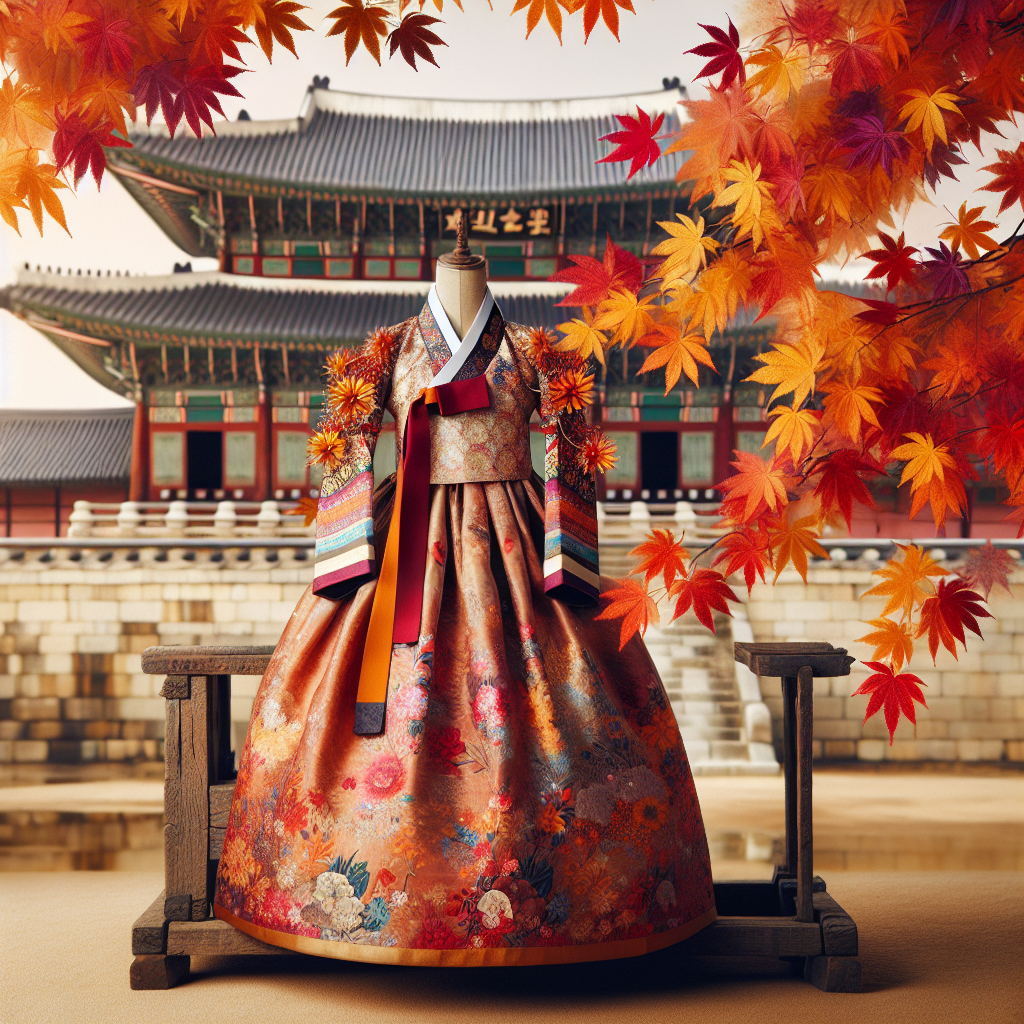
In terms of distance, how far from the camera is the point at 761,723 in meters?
7.54

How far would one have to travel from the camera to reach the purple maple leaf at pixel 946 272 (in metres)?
1.97

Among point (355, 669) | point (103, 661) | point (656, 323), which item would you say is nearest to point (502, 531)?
point (355, 669)

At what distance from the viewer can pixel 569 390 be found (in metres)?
2.52

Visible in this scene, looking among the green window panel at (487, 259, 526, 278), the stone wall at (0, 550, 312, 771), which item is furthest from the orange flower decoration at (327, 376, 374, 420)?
the green window panel at (487, 259, 526, 278)

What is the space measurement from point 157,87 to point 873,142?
1460 millimetres

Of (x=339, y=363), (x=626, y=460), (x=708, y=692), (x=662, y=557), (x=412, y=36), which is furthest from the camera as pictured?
(x=626, y=460)

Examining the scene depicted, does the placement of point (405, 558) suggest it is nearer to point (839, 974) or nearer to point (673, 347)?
point (673, 347)

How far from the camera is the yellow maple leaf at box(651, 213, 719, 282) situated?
202 cm

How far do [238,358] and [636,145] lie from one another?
29.9ft

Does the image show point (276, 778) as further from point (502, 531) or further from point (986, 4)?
point (986, 4)

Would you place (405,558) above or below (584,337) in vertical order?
below

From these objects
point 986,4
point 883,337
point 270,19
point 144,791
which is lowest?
point 144,791

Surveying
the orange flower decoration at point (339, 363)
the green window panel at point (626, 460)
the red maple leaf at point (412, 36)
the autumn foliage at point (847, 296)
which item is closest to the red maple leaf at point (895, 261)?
the autumn foliage at point (847, 296)

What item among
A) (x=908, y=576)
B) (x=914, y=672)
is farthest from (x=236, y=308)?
(x=908, y=576)
